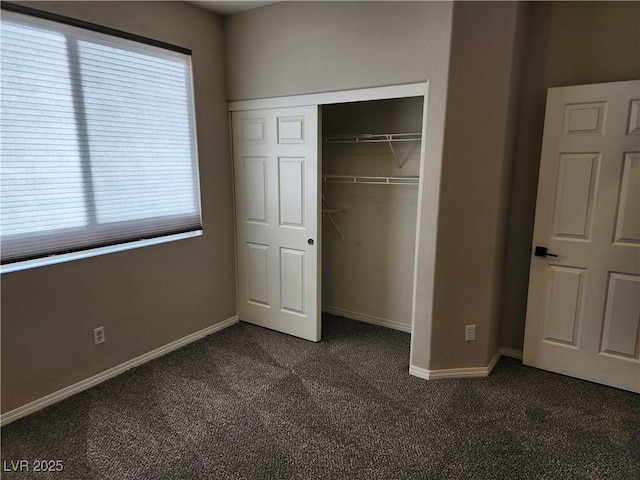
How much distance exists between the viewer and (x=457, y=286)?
8.60ft

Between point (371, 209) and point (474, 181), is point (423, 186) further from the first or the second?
point (371, 209)

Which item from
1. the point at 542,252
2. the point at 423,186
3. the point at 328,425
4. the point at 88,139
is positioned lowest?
the point at 328,425

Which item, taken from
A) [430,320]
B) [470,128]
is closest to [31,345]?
[430,320]

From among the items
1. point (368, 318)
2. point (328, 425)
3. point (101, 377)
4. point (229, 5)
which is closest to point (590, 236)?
point (368, 318)

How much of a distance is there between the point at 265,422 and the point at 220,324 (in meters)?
1.45

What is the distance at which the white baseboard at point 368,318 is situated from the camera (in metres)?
3.51

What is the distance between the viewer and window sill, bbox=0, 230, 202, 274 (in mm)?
2205

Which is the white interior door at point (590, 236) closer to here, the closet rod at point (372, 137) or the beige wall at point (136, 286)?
the closet rod at point (372, 137)

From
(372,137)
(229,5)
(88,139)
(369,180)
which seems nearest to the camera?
(88,139)

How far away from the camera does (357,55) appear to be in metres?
2.65

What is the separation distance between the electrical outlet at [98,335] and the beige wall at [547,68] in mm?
2988

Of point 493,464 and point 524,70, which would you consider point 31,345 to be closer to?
point 493,464

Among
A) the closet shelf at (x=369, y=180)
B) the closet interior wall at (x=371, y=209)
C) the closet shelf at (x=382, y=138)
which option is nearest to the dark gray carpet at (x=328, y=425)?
the closet interior wall at (x=371, y=209)

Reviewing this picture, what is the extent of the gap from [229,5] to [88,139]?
59.7 inches
